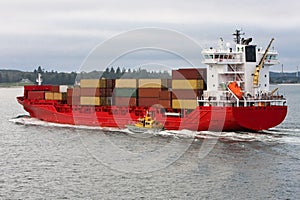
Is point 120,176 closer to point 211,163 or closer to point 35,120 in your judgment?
point 211,163

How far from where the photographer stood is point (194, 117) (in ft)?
130

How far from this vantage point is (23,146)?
37.4 meters

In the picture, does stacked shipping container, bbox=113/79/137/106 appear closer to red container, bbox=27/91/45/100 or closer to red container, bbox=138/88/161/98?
red container, bbox=138/88/161/98

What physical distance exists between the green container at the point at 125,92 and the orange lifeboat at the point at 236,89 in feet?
34.5

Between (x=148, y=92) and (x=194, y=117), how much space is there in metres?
6.57

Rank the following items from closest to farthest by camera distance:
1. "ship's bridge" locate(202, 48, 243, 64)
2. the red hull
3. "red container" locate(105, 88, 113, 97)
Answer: the red hull < "ship's bridge" locate(202, 48, 243, 64) < "red container" locate(105, 88, 113, 97)

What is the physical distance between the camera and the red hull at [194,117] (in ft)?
123

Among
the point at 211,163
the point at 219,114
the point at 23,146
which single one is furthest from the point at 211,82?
the point at 23,146

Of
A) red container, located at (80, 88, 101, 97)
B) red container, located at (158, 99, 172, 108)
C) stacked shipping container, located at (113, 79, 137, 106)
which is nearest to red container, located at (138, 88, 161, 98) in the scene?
stacked shipping container, located at (113, 79, 137, 106)

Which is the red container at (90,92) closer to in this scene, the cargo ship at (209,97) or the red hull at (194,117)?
the cargo ship at (209,97)

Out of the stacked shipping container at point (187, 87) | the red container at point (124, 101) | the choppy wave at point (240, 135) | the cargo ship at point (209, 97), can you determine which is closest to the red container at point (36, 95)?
the cargo ship at point (209, 97)

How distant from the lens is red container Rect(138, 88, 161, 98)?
44062mm

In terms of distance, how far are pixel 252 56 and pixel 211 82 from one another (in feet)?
12.8

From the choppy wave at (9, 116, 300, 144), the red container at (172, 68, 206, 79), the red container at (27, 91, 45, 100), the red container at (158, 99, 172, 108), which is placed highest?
the red container at (172, 68, 206, 79)
